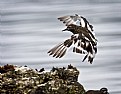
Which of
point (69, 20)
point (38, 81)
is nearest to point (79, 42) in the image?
point (69, 20)

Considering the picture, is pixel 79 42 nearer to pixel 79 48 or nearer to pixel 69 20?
pixel 79 48

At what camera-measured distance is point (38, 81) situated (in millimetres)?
2680

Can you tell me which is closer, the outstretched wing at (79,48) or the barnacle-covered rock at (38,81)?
the barnacle-covered rock at (38,81)

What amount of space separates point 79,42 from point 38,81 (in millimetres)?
403

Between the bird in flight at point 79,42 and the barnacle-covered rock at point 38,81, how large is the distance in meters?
0.12

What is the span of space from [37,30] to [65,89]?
385 centimetres

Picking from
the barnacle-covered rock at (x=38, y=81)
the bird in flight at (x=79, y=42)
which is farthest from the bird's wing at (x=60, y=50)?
the barnacle-covered rock at (x=38, y=81)

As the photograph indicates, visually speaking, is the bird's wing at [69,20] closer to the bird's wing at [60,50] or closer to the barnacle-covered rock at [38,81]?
the bird's wing at [60,50]

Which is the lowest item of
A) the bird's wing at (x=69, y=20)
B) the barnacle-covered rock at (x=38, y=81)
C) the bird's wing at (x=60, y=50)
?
the barnacle-covered rock at (x=38, y=81)

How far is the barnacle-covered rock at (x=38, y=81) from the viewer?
2537 millimetres

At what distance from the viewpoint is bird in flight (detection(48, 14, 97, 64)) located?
2.84 metres

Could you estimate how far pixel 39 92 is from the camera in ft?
8.22

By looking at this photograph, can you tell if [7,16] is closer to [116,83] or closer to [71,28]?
[116,83]

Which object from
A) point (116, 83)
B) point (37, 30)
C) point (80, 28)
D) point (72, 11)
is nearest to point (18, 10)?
point (72, 11)
